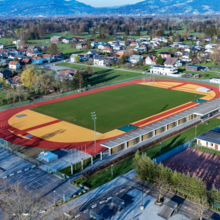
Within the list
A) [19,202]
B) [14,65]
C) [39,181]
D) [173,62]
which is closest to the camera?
[19,202]

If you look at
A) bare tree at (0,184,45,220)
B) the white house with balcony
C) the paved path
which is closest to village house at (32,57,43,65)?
the white house with balcony

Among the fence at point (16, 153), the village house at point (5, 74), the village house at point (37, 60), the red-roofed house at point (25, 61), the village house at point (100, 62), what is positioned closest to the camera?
the fence at point (16, 153)

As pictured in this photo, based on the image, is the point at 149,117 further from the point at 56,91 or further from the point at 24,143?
the point at 56,91

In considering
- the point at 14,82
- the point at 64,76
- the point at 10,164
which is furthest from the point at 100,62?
the point at 10,164

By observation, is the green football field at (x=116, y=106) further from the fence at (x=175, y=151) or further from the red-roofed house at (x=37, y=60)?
the red-roofed house at (x=37, y=60)

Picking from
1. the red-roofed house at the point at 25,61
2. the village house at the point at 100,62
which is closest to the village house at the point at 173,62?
the village house at the point at 100,62

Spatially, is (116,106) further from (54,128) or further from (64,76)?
(64,76)

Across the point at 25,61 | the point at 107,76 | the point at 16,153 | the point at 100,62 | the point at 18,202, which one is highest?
the point at 25,61
